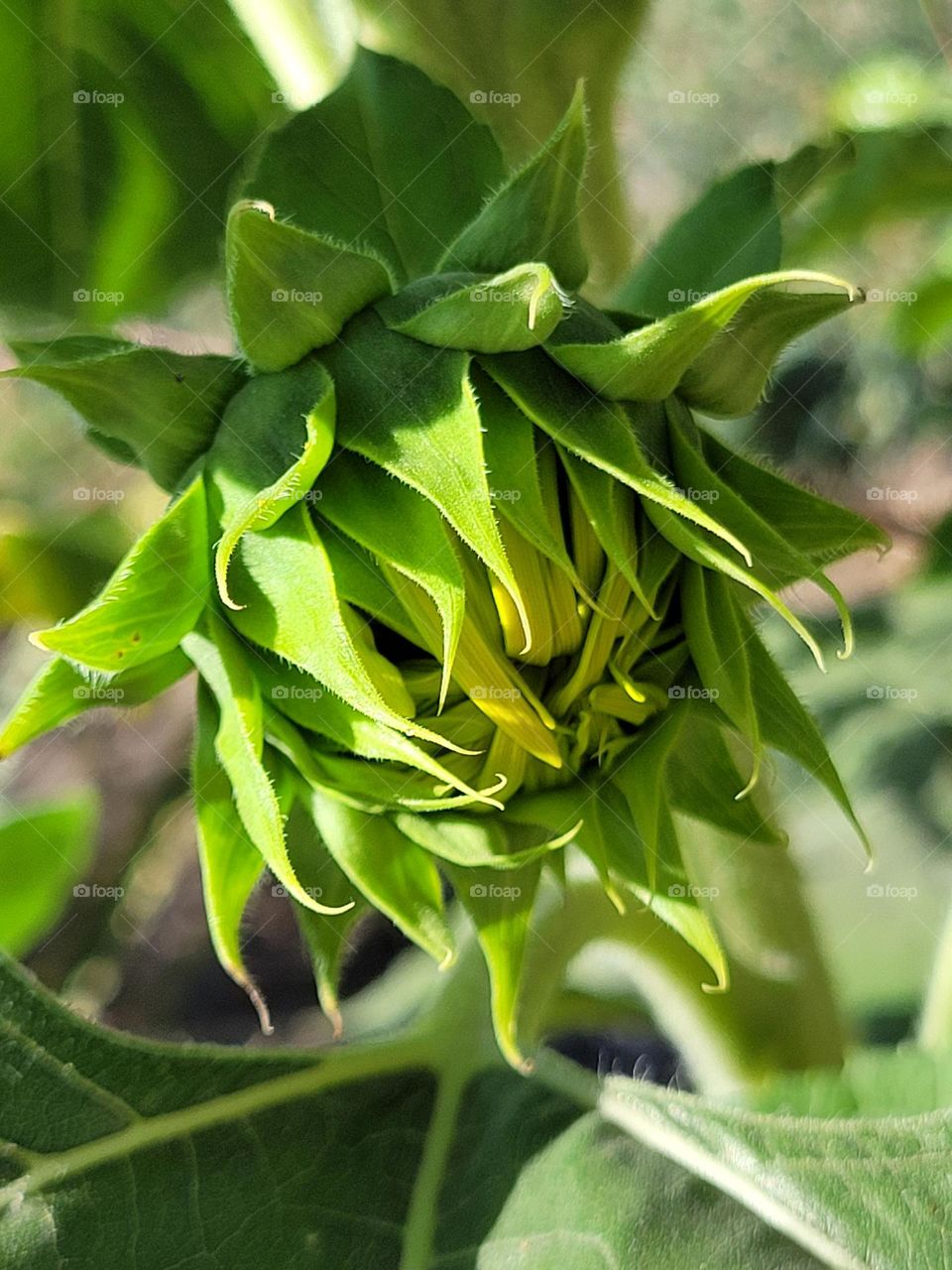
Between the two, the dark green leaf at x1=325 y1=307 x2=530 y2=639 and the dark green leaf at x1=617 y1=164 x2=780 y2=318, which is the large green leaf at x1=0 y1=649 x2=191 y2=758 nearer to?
the dark green leaf at x1=325 y1=307 x2=530 y2=639

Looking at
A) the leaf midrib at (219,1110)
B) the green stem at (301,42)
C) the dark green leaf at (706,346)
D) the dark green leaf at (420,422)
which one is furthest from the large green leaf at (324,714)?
the green stem at (301,42)

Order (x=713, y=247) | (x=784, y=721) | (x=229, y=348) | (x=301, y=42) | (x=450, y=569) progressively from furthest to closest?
(x=229, y=348) < (x=301, y=42) < (x=713, y=247) < (x=784, y=721) < (x=450, y=569)

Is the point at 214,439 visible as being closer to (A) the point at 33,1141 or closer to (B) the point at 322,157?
(B) the point at 322,157

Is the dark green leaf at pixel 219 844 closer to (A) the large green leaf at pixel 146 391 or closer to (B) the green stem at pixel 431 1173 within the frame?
(A) the large green leaf at pixel 146 391

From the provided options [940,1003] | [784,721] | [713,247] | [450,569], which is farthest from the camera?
[940,1003]

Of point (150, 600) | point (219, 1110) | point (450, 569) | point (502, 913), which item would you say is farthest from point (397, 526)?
point (219, 1110)

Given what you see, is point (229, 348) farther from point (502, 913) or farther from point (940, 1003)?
point (940, 1003)
